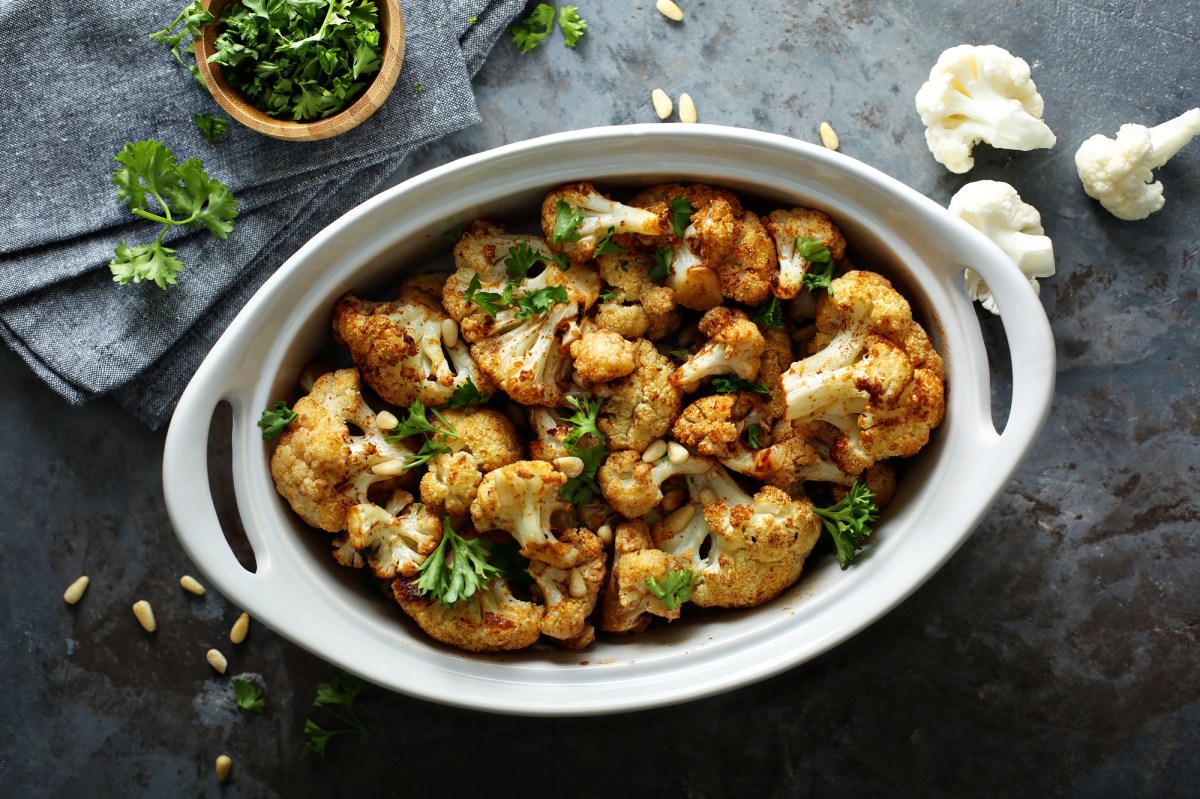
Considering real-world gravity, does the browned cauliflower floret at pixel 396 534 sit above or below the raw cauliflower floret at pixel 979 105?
below

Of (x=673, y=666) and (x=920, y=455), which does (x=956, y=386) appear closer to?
(x=920, y=455)

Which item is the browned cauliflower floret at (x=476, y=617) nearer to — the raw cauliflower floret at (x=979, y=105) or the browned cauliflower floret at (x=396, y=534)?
the browned cauliflower floret at (x=396, y=534)

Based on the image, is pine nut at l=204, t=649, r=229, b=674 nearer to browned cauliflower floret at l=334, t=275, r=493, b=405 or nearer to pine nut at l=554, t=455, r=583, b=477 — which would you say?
browned cauliflower floret at l=334, t=275, r=493, b=405

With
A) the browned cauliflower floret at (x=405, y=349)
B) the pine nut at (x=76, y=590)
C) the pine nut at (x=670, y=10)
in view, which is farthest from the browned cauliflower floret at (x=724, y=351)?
the pine nut at (x=76, y=590)

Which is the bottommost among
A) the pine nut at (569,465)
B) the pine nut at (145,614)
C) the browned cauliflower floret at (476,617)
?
the pine nut at (145,614)

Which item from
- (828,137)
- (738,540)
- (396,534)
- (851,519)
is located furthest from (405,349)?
(828,137)

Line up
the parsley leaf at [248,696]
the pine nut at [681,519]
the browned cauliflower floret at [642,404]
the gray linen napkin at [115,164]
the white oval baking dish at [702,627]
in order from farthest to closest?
the parsley leaf at [248,696] → the gray linen napkin at [115,164] → the pine nut at [681,519] → the browned cauliflower floret at [642,404] → the white oval baking dish at [702,627]

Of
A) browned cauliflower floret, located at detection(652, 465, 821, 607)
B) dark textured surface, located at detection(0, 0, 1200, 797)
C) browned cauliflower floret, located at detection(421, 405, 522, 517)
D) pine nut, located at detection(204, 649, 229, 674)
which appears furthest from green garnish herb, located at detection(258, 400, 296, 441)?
browned cauliflower floret, located at detection(652, 465, 821, 607)

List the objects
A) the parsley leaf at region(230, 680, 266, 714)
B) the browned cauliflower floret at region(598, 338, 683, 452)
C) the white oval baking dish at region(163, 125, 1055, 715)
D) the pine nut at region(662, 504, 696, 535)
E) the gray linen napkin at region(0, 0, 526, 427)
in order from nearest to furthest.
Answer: the white oval baking dish at region(163, 125, 1055, 715) → the browned cauliflower floret at region(598, 338, 683, 452) → the pine nut at region(662, 504, 696, 535) → the gray linen napkin at region(0, 0, 526, 427) → the parsley leaf at region(230, 680, 266, 714)
